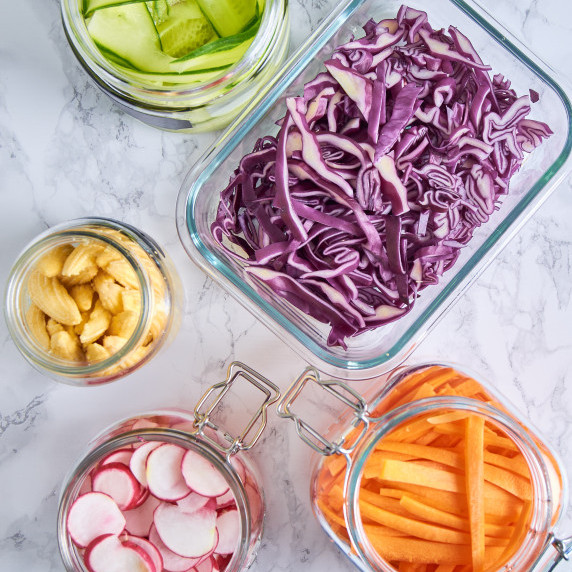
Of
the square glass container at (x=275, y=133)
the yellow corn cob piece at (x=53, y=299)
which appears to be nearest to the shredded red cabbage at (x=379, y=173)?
the square glass container at (x=275, y=133)

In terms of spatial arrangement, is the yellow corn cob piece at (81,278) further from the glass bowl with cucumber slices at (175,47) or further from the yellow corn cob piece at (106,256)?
the glass bowl with cucumber slices at (175,47)

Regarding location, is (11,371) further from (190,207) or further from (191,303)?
(190,207)

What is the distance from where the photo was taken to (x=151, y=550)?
3.21 feet

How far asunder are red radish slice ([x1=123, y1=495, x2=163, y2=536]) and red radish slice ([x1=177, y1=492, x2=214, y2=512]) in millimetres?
66

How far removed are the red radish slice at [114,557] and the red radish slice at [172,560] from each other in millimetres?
19

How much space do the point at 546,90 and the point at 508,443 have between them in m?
0.54

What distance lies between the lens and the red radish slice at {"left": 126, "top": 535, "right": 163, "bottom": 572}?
97cm

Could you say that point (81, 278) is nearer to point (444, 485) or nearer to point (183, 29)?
point (183, 29)

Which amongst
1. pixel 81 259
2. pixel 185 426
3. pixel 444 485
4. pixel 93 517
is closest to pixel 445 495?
pixel 444 485

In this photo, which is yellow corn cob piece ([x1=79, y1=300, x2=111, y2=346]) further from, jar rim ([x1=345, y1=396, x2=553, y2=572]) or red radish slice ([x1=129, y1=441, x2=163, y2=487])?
jar rim ([x1=345, y1=396, x2=553, y2=572])

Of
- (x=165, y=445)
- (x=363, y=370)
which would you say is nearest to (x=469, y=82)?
(x=363, y=370)

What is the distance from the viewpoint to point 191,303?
1115mm

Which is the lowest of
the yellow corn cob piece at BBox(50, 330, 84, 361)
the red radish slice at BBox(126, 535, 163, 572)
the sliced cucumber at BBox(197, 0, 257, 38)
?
the red radish slice at BBox(126, 535, 163, 572)

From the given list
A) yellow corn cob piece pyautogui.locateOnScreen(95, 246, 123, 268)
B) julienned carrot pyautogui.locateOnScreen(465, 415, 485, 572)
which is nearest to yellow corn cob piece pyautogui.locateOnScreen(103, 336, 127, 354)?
yellow corn cob piece pyautogui.locateOnScreen(95, 246, 123, 268)
